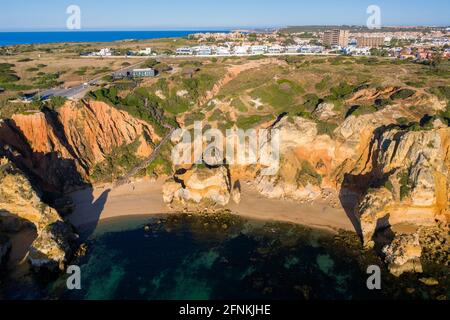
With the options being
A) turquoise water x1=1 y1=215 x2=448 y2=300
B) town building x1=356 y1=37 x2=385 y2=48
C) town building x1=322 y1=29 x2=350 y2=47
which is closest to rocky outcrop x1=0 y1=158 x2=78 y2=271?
turquoise water x1=1 y1=215 x2=448 y2=300

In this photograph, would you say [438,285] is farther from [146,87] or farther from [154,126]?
[146,87]

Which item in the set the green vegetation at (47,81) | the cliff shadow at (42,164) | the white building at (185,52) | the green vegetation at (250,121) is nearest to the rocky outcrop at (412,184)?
the green vegetation at (250,121)

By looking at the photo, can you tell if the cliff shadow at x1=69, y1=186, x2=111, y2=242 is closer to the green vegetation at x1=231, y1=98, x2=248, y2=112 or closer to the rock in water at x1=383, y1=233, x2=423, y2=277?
the green vegetation at x1=231, y1=98, x2=248, y2=112

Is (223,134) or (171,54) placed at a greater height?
(171,54)

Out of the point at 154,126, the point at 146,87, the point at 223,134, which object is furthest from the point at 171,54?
the point at 223,134

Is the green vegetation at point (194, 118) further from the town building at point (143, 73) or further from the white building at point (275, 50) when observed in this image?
the white building at point (275, 50)

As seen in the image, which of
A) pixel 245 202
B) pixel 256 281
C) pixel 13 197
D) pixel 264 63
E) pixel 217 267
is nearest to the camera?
pixel 256 281

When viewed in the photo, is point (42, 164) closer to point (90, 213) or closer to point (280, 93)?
point (90, 213)

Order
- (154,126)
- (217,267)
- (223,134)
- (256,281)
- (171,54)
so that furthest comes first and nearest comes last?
(171,54)
(154,126)
(223,134)
(217,267)
(256,281)
